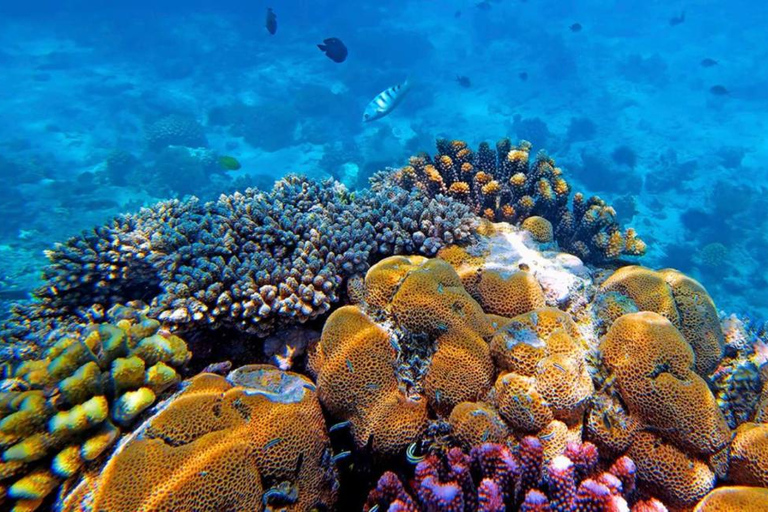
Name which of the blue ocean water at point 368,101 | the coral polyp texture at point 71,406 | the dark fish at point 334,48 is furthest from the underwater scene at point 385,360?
the blue ocean water at point 368,101

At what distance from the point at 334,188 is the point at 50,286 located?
3181 mm

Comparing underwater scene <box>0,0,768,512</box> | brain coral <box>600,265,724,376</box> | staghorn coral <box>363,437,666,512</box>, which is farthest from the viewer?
brain coral <box>600,265,724,376</box>

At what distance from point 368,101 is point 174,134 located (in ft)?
42.2

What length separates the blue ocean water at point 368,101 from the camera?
58.4ft

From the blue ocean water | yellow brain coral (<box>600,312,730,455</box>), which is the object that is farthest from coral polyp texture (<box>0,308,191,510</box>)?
the blue ocean water

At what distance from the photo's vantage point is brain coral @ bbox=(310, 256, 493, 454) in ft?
8.39

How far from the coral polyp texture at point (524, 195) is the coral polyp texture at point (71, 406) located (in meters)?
3.73

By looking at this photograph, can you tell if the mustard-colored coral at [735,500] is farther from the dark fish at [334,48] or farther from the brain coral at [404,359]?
the dark fish at [334,48]

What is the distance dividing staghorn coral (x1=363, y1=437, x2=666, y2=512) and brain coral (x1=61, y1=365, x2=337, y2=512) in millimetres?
497

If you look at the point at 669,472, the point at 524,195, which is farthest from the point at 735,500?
the point at 524,195

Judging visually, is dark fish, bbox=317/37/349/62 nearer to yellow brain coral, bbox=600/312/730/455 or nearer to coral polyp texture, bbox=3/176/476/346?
coral polyp texture, bbox=3/176/476/346

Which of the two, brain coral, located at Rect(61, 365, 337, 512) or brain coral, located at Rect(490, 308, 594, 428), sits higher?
brain coral, located at Rect(490, 308, 594, 428)

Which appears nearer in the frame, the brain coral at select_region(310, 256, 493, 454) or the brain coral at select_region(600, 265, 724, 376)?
the brain coral at select_region(310, 256, 493, 454)

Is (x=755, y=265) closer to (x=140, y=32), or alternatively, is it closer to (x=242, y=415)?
(x=242, y=415)
